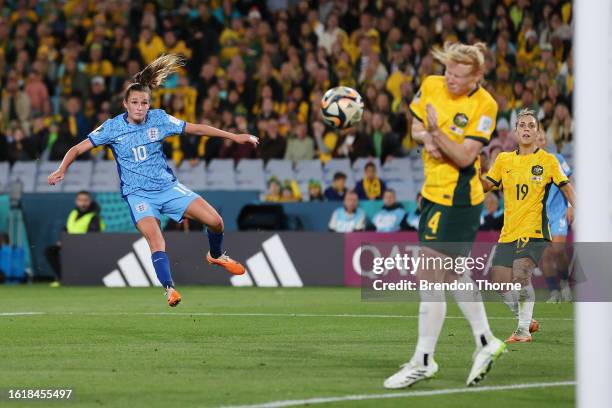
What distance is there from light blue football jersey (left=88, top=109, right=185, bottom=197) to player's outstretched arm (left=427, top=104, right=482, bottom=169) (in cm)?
530

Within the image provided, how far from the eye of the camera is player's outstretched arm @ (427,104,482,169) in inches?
303

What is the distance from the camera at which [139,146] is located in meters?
12.7

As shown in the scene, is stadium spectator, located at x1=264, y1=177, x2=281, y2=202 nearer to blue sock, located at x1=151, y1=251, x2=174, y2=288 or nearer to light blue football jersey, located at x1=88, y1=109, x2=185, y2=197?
light blue football jersey, located at x1=88, y1=109, x2=185, y2=197

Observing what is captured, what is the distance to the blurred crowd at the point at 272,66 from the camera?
72.5ft

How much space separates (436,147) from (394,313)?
628cm

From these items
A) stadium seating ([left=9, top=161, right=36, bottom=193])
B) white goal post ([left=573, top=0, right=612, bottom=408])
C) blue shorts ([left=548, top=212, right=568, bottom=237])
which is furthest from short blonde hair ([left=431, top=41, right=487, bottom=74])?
stadium seating ([left=9, top=161, right=36, bottom=193])

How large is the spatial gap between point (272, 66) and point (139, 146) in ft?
38.6

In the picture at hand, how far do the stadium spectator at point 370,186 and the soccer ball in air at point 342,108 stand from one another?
31.3 ft

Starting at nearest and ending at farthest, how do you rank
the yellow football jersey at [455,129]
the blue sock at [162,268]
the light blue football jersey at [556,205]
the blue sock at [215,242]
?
1. the yellow football jersey at [455,129]
2. the blue sock at [162,268]
3. the blue sock at [215,242]
4. the light blue football jersey at [556,205]

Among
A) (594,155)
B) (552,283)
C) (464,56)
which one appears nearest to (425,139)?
(464,56)

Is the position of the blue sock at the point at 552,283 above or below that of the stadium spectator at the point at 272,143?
below

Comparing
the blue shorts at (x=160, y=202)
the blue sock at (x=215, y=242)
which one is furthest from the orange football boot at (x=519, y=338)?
the blue shorts at (x=160, y=202)

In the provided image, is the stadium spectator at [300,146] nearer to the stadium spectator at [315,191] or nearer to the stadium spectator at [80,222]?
the stadium spectator at [315,191]

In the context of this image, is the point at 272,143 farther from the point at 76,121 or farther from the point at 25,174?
the point at 25,174
